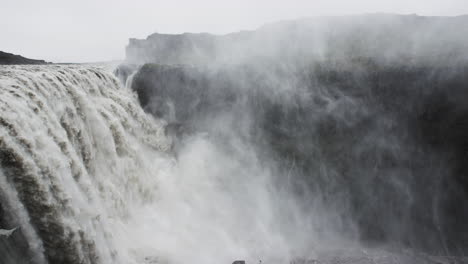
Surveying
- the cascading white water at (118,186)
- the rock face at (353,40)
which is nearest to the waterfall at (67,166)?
the cascading white water at (118,186)

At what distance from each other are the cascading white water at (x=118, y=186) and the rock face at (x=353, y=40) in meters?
6.18

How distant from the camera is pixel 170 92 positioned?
642 inches

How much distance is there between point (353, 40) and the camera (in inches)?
775

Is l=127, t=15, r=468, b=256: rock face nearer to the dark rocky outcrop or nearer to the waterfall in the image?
the dark rocky outcrop

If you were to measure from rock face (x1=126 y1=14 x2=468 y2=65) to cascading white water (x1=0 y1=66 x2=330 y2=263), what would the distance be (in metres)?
6.18

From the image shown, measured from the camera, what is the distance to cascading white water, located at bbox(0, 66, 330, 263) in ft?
21.0

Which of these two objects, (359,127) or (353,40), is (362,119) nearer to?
(359,127)

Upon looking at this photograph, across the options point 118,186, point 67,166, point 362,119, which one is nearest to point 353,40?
point 362,119

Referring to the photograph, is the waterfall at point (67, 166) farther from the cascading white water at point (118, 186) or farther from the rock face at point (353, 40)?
the rock face at point (353, 40)

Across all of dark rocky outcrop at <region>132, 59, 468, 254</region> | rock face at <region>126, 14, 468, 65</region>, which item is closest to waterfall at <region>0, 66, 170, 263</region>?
dark rocky outcrop at <region>132, 59, 468, 254</region>

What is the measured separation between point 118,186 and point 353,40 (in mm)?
15531

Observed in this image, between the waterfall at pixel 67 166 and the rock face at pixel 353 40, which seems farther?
the rock face at pixel 353 40

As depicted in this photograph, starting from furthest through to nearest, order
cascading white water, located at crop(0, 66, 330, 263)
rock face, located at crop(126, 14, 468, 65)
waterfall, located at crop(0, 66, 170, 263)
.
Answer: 1. rock face, located at crop(126, 14, 468, 65)
2. cascading white water, located at crop(0, 66, 330, 263)
3. waterfall, located at crop(0, 66, 170, 263)

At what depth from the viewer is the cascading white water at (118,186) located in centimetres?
641
